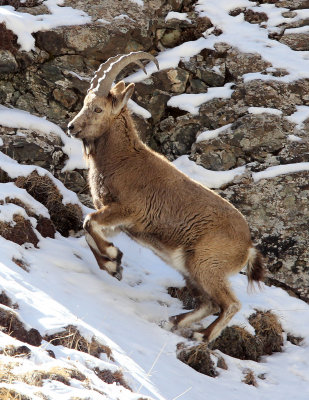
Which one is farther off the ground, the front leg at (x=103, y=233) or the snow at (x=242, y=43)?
the snow at (x=242, y=43)

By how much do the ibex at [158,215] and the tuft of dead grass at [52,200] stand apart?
3.00ft

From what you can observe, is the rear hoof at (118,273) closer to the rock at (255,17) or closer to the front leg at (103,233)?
the front leg at (103,233)

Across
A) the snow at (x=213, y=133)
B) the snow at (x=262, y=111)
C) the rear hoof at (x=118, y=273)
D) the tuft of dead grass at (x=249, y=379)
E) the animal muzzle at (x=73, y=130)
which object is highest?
the animal muzzle at (x=73, y=130)

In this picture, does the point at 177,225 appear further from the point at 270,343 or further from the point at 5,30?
the point at 5,30

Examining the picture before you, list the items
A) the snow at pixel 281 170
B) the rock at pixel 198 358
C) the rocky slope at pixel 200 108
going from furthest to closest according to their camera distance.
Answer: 1. the snow at pixel 281 170
2. the rocky slope at pixel 200 108
3. the rock at pixel 198 358

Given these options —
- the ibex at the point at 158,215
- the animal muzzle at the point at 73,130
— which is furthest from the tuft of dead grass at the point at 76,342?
the animal muzzle at the point at 73,130

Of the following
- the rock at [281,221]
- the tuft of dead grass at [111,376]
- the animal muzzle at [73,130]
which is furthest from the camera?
the rock at [281,221]

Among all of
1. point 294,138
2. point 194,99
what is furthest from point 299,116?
point 194,99

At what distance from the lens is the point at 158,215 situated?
767 cm

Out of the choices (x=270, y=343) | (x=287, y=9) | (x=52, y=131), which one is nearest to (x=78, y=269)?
(x=270, y=343)

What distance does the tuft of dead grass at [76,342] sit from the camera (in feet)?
16.9

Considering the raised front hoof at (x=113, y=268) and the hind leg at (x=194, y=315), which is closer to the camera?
the hind leg at (x=194, y=315)

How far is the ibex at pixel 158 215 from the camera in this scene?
24.3 feet

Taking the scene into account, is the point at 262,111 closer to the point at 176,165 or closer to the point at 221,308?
the point at 176,165
